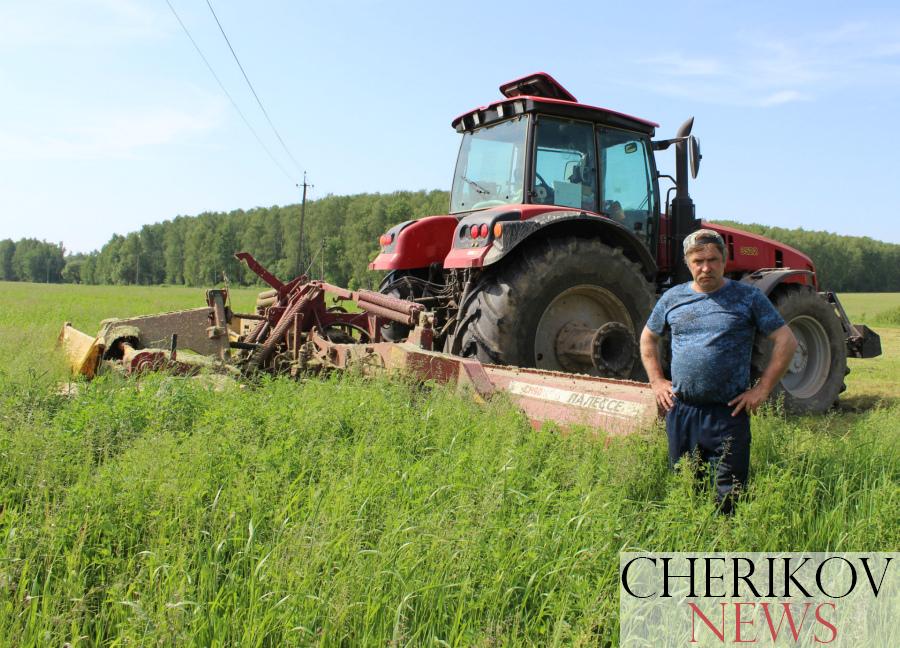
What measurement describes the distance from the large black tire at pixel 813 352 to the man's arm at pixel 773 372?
3762mm

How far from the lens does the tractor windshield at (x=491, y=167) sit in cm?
557

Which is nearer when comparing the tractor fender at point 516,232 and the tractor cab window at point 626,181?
the tractor fender at point 516,232

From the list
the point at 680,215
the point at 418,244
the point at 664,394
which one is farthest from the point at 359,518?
the point at 680,215

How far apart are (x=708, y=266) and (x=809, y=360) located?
175 inches

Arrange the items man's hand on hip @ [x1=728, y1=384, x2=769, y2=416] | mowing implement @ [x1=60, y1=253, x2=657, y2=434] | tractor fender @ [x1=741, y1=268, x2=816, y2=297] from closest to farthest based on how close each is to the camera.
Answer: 1. man's hand on hip @ [x1=728, y1=384, x2=769, y2=416]
2. mowing implement @ [x1=60, y1=253, x2=657, y2=434]
3. tractor fender @ [x1=741, y1=268, x2=816, y2=297]

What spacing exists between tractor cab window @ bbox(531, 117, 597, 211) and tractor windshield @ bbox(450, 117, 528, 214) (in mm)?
148

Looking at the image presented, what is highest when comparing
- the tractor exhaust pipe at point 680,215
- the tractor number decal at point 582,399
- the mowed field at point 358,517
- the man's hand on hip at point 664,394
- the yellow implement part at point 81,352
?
the tractor exhaust pipe at point 680,215

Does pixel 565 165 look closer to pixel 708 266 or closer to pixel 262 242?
pixel 708 266

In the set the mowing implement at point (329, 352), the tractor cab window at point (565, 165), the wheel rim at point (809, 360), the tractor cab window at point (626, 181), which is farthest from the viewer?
the wheel rim at point (809, 360)

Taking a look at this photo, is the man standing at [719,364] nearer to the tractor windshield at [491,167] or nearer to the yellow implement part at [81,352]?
the tractor windshield at [491,167]

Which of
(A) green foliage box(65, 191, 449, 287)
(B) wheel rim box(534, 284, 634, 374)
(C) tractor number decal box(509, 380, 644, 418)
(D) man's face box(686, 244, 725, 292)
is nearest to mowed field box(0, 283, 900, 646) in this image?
(C) tractor number decal box(509, 380, 644, 418)

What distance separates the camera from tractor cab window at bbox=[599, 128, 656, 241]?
5801 mm

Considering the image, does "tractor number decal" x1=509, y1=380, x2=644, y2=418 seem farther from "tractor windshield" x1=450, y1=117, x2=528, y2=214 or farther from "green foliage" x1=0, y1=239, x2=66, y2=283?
"green foliage" x1=0, y1=239, x2=66, y2=283

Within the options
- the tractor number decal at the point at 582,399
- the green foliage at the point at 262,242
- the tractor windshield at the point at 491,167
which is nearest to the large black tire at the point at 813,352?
the tractor windshield at the point at 491,167
